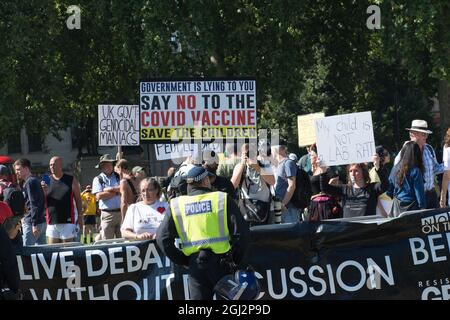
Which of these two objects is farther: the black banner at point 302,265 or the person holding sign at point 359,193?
the person holding sign at point 359,193

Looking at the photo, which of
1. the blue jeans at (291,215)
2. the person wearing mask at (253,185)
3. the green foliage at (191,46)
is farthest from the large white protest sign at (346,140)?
the green foliage at (191,46)

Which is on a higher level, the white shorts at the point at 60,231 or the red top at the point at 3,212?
the red top at the point at 3,212

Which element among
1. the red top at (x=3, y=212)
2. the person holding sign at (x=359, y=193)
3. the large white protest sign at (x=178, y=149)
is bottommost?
the person holding sign at (x=359, y=193)

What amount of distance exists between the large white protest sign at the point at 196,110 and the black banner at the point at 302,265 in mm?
4393

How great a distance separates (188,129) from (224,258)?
6199 mm

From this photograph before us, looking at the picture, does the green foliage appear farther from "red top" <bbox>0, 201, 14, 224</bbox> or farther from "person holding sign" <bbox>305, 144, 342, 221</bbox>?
"red top" <bbox>0, 201, 14, 224</bbox>

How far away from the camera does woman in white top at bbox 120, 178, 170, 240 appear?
10508 mm

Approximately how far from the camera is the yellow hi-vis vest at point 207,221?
8.21 m

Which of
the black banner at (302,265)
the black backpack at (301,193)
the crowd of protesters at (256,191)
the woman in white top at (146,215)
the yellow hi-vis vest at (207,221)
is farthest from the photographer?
the black backpack at (301,193)

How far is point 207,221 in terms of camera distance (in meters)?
8.23

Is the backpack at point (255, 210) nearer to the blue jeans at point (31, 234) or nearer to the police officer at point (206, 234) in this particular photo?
the blue jeans at point (31, 234)

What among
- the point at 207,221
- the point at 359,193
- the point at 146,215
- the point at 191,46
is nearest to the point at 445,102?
the point at 191,46

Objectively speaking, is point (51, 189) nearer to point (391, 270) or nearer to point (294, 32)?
point (391, 270)
